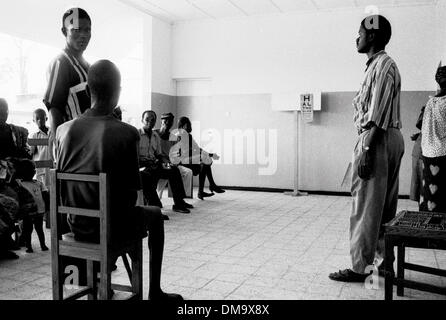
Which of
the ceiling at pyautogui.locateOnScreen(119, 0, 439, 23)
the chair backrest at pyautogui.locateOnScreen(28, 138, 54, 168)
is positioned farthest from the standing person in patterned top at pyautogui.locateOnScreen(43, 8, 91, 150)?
the ceiling at pyautogui.locateOnScreen(119, 0, 439, 23)

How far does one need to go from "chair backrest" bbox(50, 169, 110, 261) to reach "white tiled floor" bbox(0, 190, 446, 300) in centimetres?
92

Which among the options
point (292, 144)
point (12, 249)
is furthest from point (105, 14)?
point (12, 249)

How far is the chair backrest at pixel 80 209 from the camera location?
1969 mm

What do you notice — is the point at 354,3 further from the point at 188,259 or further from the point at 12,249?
the point at 12,249

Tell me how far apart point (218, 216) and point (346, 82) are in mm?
4063

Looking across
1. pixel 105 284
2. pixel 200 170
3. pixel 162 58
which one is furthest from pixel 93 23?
pixel 105 284

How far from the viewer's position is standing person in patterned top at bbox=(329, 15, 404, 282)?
289 cm

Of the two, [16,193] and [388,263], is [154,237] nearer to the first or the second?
[388,263]

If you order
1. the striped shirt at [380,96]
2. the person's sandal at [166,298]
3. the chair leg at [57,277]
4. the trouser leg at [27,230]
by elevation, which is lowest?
the person's sandal at [166,298]

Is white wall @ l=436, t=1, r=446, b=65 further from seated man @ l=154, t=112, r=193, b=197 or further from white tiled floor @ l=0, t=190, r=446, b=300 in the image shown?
seated man @ l=154, t=112, r=193, b=197

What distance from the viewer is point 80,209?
203cm

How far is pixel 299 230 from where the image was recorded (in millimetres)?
4949

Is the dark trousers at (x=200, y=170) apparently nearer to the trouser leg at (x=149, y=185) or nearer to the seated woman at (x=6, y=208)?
the trouser leg at (x=149, y=185)

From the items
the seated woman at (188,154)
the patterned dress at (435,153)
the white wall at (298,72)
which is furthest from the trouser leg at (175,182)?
the patterned dress at (435,153)
